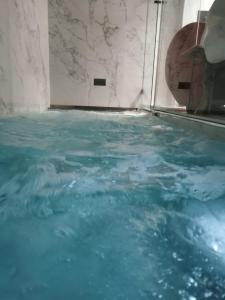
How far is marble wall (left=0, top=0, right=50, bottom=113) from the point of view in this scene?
2492 millimetres

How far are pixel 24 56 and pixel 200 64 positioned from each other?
196cm

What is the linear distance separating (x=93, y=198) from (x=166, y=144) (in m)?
0.94

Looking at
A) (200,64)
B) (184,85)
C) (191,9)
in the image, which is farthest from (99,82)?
(191,9)

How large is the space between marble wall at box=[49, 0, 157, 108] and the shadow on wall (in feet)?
1.57

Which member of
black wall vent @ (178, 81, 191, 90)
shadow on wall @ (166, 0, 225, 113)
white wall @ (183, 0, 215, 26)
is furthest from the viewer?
black wall vent @ (178, 81, 191, 90)

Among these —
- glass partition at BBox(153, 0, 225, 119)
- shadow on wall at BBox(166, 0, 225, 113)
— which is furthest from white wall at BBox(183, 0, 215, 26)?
shadow on wall at BBox(166, 0, 225, 113)

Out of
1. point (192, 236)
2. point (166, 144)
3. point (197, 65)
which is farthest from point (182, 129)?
point (192, 236)

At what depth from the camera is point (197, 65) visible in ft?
10.3

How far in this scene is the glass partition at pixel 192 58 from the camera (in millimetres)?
2527

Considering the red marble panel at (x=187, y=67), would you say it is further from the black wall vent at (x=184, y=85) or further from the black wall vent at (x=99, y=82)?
the black wall vent at (x=99, y=82)

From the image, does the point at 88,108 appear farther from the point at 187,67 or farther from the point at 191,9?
the point at 191,9

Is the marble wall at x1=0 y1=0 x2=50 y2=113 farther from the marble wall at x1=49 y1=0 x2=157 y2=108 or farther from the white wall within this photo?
the white wall

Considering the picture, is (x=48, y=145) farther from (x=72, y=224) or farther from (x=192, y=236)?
(x=192, y=236)

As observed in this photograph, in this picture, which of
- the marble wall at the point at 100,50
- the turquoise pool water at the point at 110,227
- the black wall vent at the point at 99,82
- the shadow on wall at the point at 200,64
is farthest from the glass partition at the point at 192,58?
the turquoise pool water at the point at 110,227
